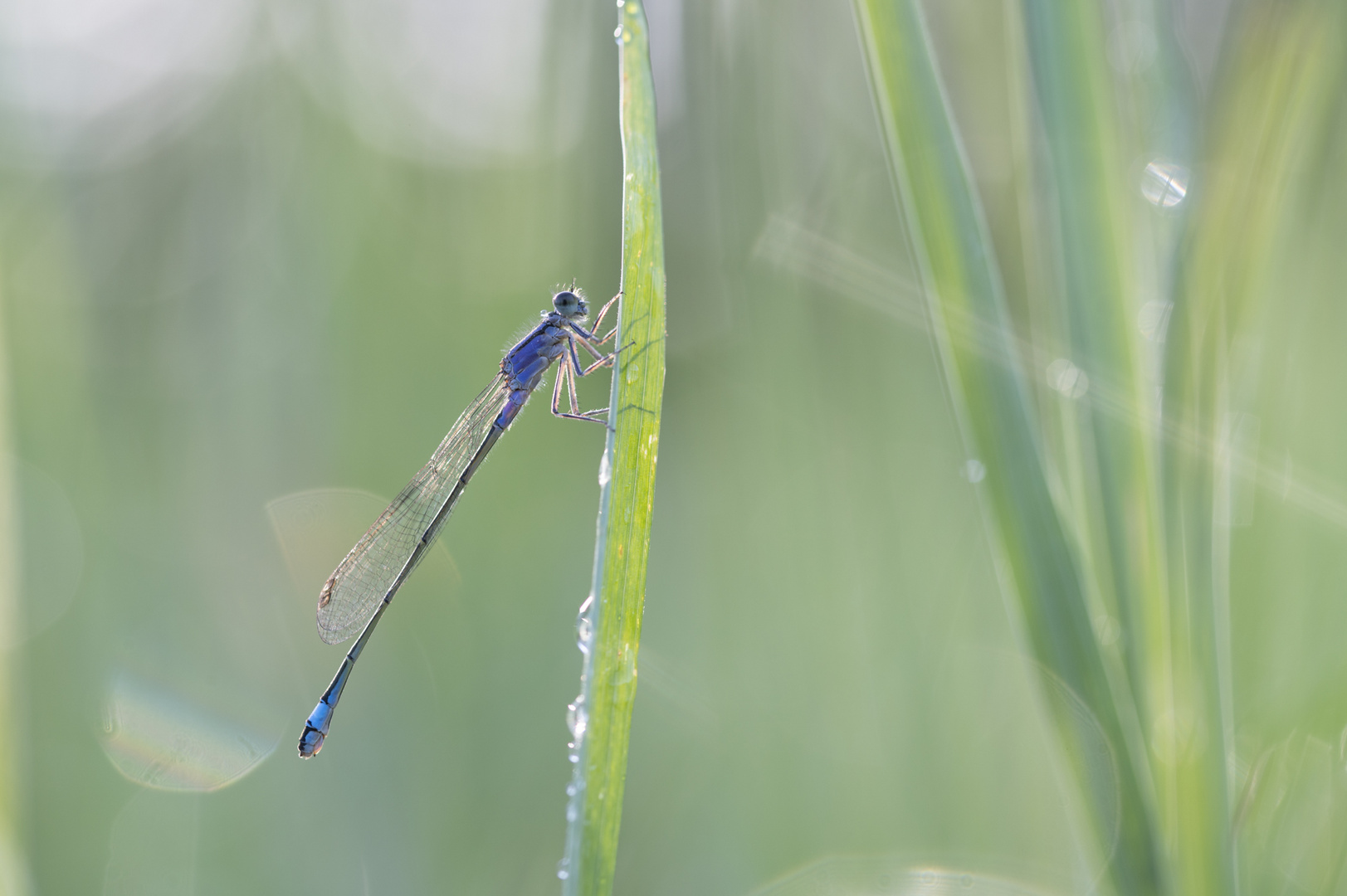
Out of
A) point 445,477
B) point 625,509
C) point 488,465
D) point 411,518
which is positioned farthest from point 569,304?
point 625,509

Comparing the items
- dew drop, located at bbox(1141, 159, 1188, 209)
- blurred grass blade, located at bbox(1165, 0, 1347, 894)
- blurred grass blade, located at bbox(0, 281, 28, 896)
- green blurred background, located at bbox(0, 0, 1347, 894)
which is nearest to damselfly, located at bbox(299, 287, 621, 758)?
green blurred background, located at bbox(0, 0, 1347, 894)

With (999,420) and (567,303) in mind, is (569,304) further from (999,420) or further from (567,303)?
(999,420)

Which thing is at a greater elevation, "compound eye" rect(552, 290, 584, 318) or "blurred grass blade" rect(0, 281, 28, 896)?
"compound eye" rect(552, 290, 584, 318)

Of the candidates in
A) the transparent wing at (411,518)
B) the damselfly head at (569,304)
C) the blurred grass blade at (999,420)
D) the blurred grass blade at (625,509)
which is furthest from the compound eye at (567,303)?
the blurred grass blade at (999,420)

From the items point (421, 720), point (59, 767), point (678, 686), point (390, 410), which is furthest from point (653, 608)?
point (59, 767)

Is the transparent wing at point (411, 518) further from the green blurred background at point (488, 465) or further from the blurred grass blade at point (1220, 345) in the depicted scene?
the blurred grass blade at point (1220, 345)

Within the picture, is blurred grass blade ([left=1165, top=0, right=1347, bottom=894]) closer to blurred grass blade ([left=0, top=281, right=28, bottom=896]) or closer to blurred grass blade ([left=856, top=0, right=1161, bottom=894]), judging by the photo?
blurred grass blade ([left=856, top=0, right=1161, bottom=894])

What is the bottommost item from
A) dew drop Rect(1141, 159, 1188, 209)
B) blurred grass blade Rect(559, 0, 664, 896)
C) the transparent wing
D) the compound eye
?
blurred grass blade Rect(559, 0, 664, 896)
